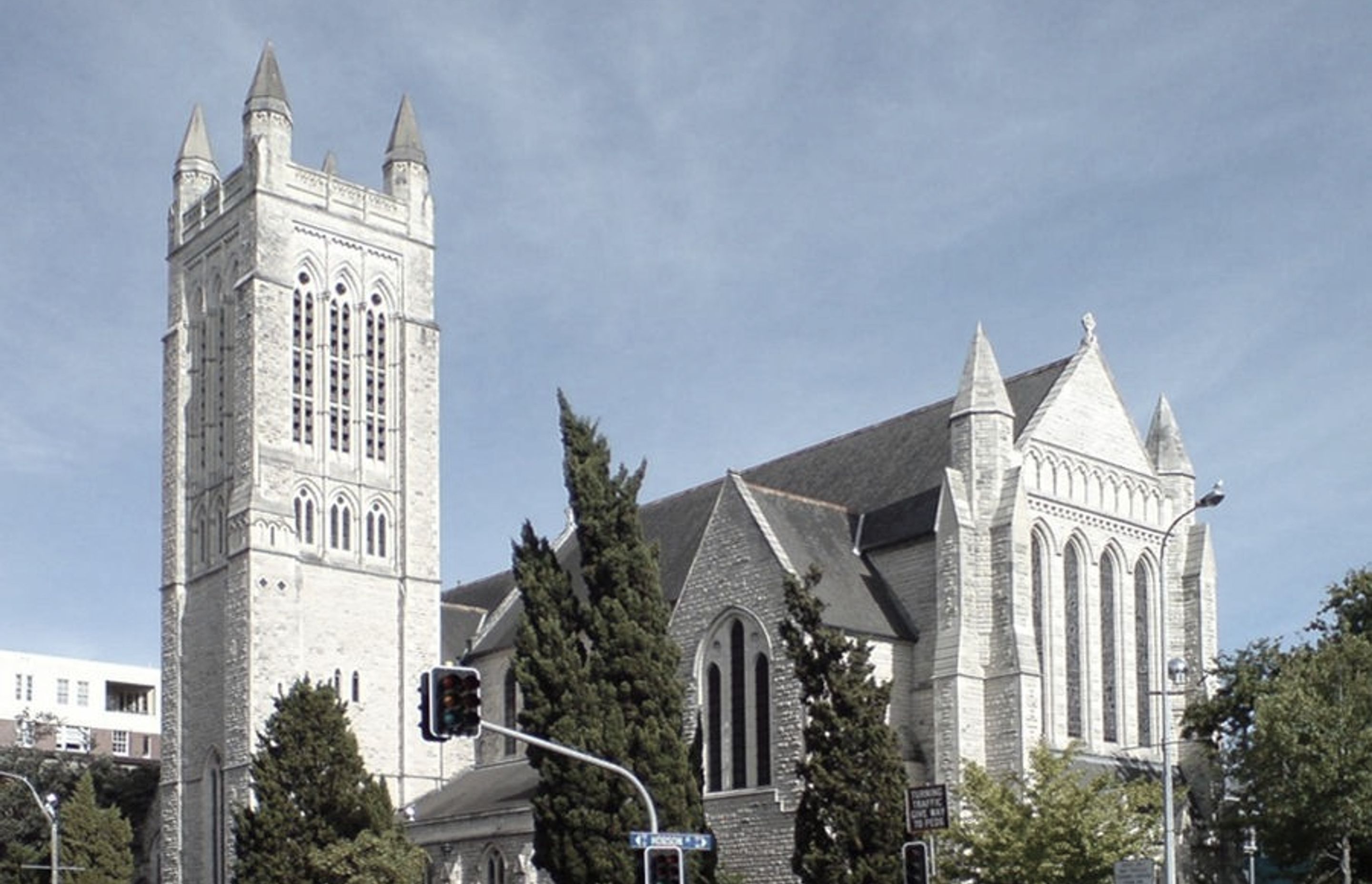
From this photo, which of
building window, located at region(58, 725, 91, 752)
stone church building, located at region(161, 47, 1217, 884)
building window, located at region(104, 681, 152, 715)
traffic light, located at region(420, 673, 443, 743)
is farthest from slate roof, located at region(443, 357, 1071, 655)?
building window, located at region(104, 681, 152, 715)

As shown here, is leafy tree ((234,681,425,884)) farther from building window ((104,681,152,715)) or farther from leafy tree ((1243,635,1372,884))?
building window ((104,681,152,715))

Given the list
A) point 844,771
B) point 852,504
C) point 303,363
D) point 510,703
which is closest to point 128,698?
point 303,363

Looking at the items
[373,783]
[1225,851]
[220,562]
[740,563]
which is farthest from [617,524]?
[220,562]

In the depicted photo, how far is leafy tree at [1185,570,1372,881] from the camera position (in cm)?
4222

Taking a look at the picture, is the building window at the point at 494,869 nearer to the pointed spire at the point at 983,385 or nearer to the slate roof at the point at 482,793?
the slate roof at the point at 482,793

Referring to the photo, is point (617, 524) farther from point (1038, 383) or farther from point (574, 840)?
point (1038, 383)

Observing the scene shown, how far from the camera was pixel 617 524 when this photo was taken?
4203 cm

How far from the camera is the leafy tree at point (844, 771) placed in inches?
1496

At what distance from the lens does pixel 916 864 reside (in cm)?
3097

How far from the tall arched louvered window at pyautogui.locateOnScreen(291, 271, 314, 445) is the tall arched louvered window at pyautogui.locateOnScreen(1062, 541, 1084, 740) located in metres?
27.5

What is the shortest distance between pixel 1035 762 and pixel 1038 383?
516 inches

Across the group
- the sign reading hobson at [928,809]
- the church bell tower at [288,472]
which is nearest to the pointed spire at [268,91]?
the church bell tower at [288,472]

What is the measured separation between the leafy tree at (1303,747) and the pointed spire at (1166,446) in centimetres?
669

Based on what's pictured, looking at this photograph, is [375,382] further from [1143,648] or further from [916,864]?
[916,864]
